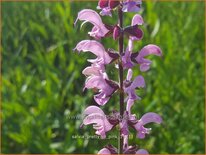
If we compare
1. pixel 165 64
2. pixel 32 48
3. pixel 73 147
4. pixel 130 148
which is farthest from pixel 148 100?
pixel 130 148

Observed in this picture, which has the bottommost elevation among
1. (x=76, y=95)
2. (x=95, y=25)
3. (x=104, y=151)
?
(x=104, y=151)

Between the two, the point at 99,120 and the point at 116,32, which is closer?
the point at 116,32

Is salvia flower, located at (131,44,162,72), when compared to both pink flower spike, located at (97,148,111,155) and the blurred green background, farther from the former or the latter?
the blurred green background

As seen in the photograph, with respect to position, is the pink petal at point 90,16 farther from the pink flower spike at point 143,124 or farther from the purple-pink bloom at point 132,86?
the pink flower spike at point 143,124

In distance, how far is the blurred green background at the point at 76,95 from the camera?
9.00 ft

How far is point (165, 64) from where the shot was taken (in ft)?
10.3

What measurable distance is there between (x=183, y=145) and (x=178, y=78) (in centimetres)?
64

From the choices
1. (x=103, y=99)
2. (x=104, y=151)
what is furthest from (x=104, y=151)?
(x=103, y=99)

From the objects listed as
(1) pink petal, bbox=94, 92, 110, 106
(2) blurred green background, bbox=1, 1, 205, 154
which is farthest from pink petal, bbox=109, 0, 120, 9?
(2) blurred green background, bbox=1, 1, 205, 154

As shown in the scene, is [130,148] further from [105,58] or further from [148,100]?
[148,100]

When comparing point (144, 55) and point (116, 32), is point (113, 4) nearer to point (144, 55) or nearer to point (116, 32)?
point (116, 32)

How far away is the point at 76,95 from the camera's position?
10.1 feet

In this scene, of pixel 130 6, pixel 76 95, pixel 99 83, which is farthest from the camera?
pixel 76 95

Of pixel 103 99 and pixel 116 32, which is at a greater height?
pixel 116 32
